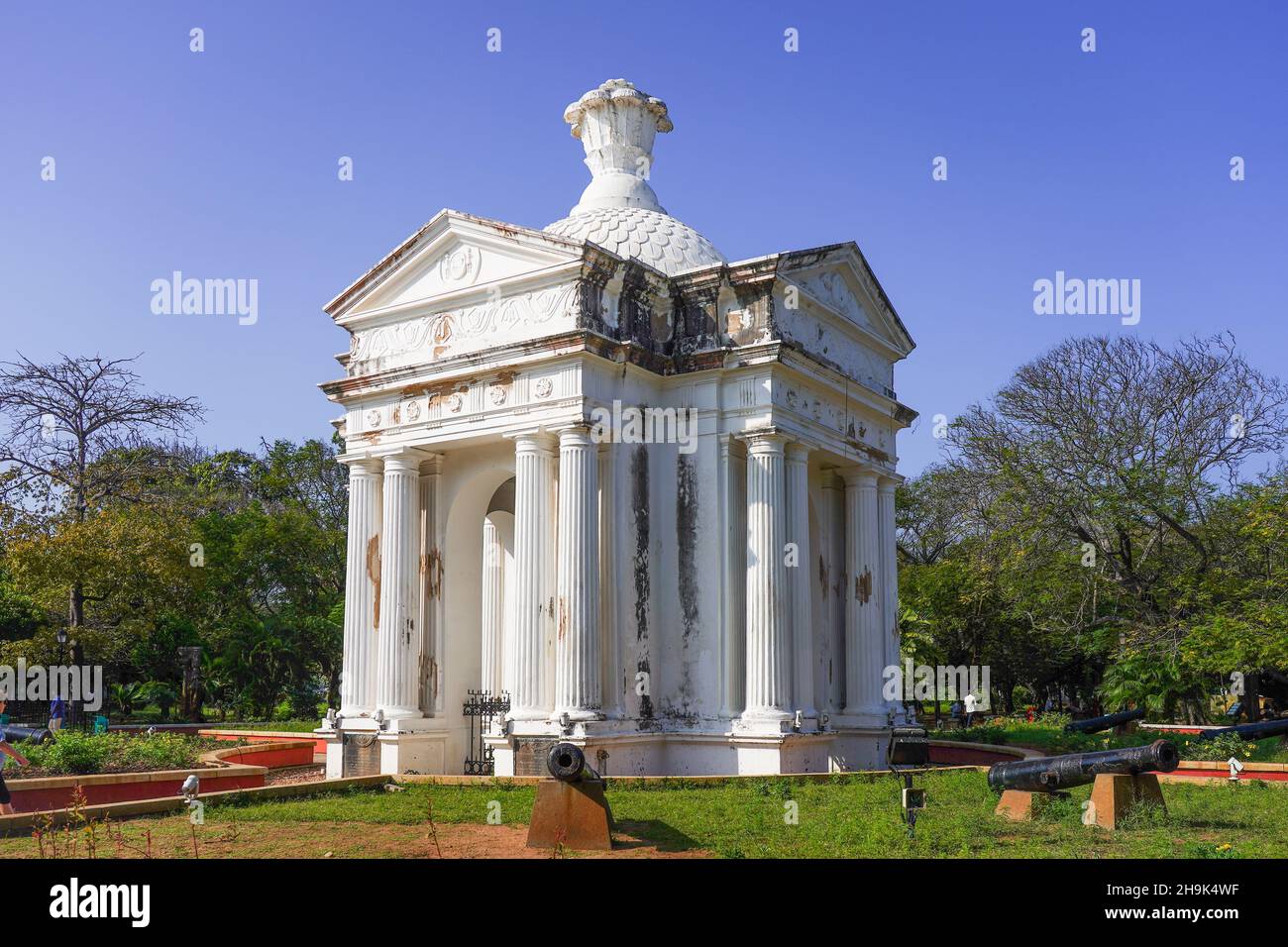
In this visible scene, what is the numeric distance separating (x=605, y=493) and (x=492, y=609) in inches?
218

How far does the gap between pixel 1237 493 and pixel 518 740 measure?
20413mm

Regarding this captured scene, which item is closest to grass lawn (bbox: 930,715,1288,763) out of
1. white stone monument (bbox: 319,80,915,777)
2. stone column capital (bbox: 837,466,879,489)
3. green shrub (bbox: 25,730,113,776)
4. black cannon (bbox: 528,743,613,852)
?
white stone monument (bbox: 319,80,915,777)

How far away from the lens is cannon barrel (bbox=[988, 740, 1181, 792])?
11.8 metres

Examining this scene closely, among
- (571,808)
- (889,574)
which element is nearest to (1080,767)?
(571,808)

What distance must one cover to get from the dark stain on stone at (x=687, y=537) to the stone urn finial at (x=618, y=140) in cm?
659

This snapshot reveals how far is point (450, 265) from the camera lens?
19.6 m

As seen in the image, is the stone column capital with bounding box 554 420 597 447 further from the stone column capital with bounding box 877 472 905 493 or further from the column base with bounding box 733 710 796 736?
the stone column capital with bounding box 877 472 905 493

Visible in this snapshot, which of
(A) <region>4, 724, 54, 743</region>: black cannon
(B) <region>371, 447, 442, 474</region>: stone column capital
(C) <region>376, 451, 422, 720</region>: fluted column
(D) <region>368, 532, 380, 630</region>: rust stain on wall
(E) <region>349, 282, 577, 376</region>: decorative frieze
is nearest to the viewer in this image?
(E) <region>349, 282, 577, 376</region>: decorative frieze

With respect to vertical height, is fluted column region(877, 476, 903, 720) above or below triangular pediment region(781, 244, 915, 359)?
below

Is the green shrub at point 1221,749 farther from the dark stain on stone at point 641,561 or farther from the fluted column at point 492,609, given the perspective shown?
the fluted column at point 492,609

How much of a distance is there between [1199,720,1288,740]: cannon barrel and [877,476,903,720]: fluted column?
5.47 m

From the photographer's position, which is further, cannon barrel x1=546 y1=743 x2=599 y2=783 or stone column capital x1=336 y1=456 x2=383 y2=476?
stone column capital x1=336 y1=456 x2=383 y2=476

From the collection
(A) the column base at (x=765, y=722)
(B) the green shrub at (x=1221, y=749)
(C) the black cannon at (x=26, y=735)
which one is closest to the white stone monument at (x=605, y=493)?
(A) the column base at (x=765, y=722)
